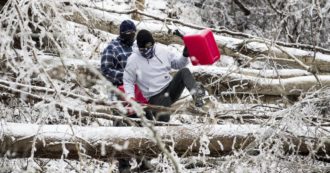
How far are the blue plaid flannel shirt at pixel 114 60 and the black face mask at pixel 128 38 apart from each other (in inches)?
2.3

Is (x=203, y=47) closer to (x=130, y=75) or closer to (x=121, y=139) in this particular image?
(x=130, y=75)

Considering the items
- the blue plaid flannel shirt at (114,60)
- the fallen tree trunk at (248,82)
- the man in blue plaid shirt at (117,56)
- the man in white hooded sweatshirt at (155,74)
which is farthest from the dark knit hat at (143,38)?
the fallen tree trunk at (248,82)

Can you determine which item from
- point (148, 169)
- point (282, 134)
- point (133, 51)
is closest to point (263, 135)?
point (282, 134)

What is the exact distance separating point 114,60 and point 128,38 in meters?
0.28

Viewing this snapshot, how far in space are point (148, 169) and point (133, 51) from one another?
1227 millimetres

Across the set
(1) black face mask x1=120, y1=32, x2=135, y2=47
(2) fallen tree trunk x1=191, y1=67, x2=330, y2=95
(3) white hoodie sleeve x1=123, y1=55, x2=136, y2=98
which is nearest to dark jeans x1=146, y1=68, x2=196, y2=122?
(3) white hoodie sleeve x1=123, y1=55, x2=136, y2=98

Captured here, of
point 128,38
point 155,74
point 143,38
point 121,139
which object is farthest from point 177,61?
point 121,139

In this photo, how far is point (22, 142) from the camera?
430 cm

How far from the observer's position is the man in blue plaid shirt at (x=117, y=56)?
5430 millimetres

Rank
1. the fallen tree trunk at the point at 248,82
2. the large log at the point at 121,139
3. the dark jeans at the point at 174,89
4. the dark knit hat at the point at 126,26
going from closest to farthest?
the large log at the point at 121,139 → the dark jeans at the point at 174,89 → the dark knit hat at the point at 126,26 → the fallen tree trunk at the point at 248,82

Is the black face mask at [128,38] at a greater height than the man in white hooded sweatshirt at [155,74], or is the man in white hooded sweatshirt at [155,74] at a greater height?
the black face mask at [128,38]

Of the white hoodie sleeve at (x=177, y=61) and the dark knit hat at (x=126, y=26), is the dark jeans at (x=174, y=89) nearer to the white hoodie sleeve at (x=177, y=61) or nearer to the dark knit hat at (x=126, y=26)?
the white hoodie sleeve at (x=177, y=61)

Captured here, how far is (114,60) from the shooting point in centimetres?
550

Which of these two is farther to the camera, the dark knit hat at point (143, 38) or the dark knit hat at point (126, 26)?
the dark knit hat at point (126, 26)
